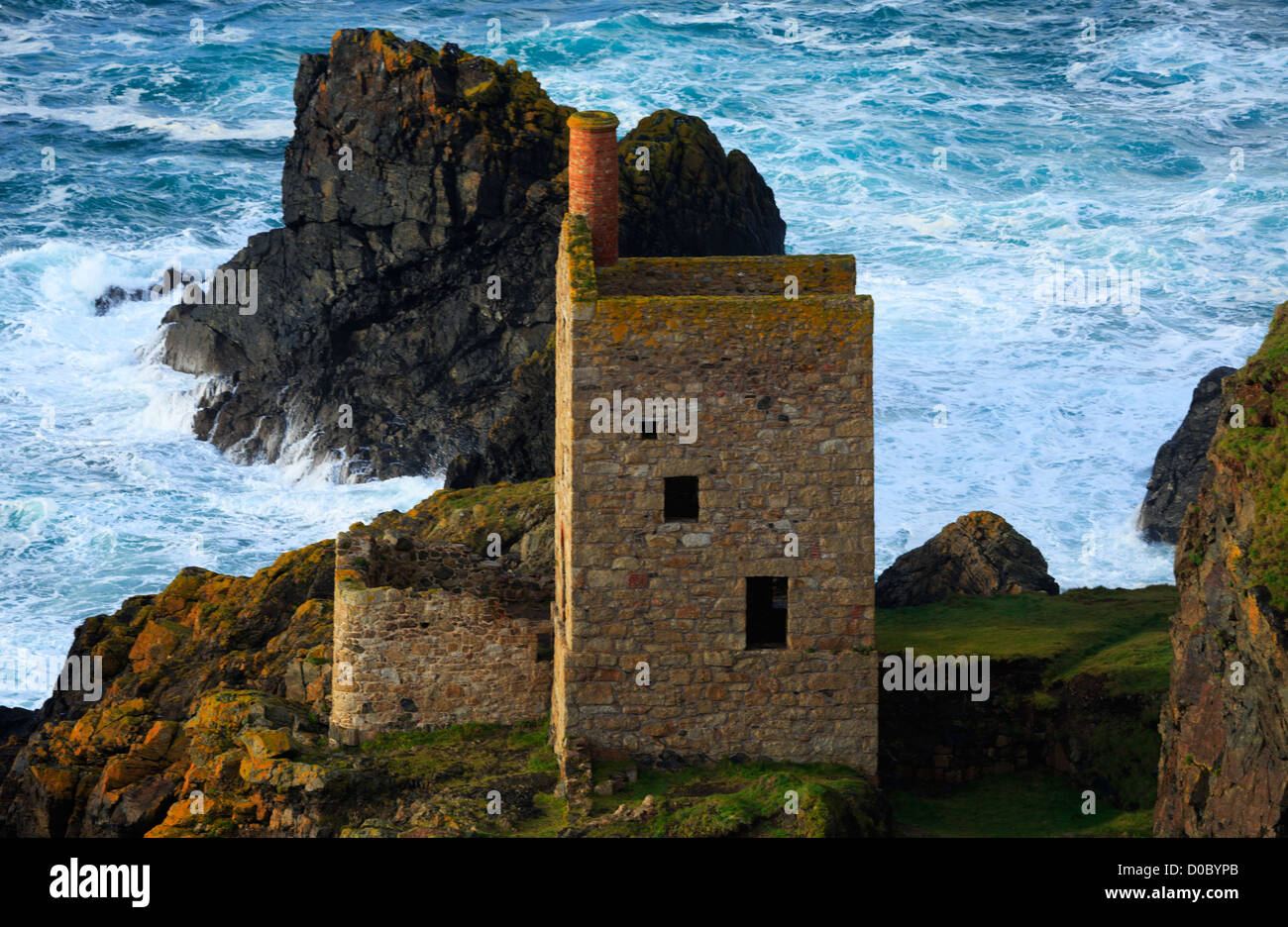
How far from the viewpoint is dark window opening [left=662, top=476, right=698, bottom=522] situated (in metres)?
29.0

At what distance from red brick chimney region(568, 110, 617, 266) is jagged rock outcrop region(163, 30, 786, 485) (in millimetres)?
24918

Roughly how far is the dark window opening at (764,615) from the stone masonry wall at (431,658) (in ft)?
9.74

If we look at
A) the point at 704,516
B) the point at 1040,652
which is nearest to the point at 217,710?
the point at 704,516

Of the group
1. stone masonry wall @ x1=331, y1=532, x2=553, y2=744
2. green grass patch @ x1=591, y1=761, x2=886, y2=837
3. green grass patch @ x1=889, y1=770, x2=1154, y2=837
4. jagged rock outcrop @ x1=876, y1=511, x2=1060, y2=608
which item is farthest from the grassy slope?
stone masonry wall @ x1=331, y1=532, x2=553, y2=744

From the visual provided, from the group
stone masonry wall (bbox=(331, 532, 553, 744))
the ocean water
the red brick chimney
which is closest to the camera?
the red brick chimney

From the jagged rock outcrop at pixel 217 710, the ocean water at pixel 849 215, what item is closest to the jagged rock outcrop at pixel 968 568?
the jagged rock outcrop at pixel 217 710

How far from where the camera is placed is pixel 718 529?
94.4ft

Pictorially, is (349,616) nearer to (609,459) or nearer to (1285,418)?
(609,459)

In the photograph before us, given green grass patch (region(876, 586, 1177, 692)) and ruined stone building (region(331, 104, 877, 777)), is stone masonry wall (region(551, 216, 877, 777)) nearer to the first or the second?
ruined stone building (region(331, 104, 877, 777))

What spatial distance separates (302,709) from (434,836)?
278 inches

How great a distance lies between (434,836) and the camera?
26703 mm

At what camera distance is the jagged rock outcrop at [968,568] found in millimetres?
39406

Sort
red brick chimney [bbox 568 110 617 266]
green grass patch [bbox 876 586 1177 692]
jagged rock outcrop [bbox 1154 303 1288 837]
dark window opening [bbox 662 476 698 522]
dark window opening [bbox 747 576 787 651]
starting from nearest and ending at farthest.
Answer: jagged rock outcrop [bbox 1154 303 1288 837]
dark window opening [bbox 662 476 698 522]
red brick chimney [bbox 568 110 617 266]
dark window opening [bbox 747 576 787 651]
green grass patch [bbox 876 586 1177 692]

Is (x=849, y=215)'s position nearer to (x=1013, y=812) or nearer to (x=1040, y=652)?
(x=1040, y=652)
